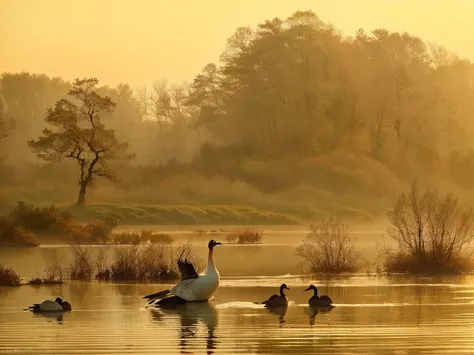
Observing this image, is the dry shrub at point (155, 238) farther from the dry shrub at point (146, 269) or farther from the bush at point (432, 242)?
the dry shrub at point (146, 269)

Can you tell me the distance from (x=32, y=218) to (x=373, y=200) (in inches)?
1391

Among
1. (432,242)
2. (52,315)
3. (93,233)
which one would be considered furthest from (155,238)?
(52,315)

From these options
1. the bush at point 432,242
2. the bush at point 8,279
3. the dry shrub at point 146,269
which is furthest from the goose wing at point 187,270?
the bush at point 432,242

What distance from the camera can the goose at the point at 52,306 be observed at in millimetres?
26500

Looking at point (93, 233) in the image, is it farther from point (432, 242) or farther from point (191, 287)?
point (191, 287)

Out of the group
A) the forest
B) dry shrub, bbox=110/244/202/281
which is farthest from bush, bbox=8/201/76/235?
dry shrub, bbox=110/244/202/281

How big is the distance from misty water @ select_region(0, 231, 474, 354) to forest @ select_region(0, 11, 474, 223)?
2101 inches

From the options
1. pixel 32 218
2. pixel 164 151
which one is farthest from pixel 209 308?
pixel 164 151

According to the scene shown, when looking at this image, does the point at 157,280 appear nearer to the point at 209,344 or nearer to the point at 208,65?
the point at 209,344

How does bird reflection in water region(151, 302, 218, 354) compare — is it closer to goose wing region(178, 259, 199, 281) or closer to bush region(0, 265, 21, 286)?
goose wing region(178, 259, 199, 281)

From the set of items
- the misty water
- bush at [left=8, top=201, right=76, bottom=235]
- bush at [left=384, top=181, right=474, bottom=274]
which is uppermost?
bush at [left=8, top=201, right=76, bottom=235]

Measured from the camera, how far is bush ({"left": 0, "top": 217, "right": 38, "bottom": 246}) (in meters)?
57.7

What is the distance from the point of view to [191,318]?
26.0 meters

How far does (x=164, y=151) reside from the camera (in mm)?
111500
